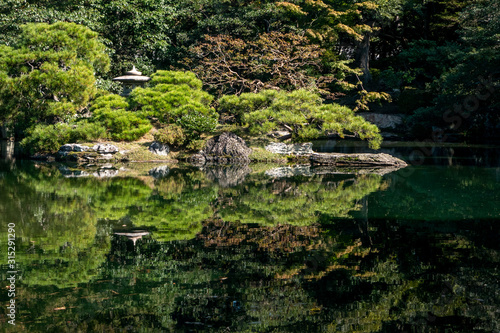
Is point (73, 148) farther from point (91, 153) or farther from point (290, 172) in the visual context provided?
point (290, 172)

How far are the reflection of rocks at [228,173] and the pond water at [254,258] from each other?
1143mm

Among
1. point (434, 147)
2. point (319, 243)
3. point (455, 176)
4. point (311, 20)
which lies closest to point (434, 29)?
point (311, 20)

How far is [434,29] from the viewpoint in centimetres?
2561

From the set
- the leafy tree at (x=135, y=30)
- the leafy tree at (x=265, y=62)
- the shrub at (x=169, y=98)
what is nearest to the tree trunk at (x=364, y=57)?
the leafy tree at (x=265, y=62)

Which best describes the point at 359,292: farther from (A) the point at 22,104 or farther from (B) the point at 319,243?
(A) the point at 22,104

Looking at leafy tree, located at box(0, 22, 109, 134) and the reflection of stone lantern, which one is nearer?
leafy tree, located at box(0, 22, 109, 134)

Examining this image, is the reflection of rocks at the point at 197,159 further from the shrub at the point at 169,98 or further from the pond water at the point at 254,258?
the pond water at the point at 254,258

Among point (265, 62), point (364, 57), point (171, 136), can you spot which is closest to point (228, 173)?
point (171, 136)

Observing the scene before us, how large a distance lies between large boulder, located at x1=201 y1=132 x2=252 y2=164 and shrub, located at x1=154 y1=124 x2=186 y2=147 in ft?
2.90

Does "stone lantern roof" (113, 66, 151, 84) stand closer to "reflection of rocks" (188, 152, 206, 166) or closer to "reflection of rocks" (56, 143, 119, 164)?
"reflection of rocks" (56, 143, 119, 164)

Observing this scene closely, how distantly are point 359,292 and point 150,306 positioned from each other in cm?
176

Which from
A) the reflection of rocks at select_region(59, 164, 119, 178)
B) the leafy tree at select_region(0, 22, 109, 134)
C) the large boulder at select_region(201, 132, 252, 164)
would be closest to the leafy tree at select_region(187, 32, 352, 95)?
the large boulder at select_region(201, 132, 252, 164)

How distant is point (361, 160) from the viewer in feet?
50.8

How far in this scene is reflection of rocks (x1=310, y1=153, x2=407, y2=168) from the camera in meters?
15.2
